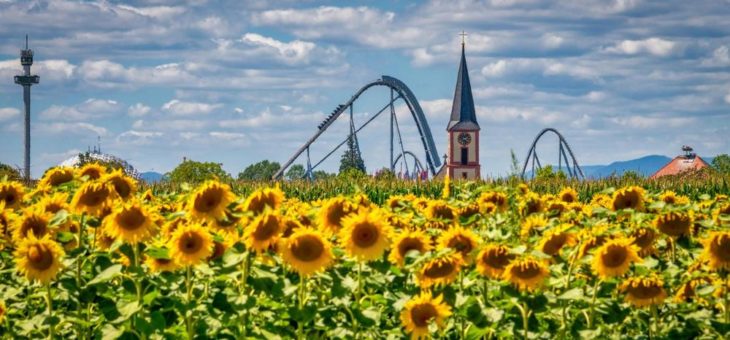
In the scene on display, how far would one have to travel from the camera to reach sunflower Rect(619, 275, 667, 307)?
238 inches

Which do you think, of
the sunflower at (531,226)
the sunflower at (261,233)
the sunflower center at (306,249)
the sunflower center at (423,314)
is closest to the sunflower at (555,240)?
the sunflower at (531,226)

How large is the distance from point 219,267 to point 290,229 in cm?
41

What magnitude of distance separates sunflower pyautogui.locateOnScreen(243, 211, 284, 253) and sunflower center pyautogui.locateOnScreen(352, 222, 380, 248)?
1.16 ft

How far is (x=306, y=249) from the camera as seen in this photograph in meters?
5.36

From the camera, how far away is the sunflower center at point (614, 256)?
5.76 m

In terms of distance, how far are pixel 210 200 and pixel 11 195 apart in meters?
1.77

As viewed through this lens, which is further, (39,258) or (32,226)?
(32,226)

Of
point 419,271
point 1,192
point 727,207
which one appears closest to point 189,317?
point 419,271

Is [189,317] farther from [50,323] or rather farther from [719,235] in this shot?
[719,235]

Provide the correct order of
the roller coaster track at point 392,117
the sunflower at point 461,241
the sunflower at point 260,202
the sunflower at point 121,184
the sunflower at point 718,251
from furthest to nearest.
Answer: the roller coaster track at point 392,117 < the sunflower at point 121,184 < the sunflower at point 718,251 < the sunflower at point 461,241 < the sunflower at point 260,202

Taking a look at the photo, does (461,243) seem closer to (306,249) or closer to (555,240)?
(555,240)

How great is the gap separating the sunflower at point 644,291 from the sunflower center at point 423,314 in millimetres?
1201

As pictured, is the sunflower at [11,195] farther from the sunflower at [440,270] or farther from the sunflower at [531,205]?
the sunflower at [531,205]

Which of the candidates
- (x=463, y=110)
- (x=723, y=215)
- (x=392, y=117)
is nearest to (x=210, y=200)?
(x=723, y=215)
